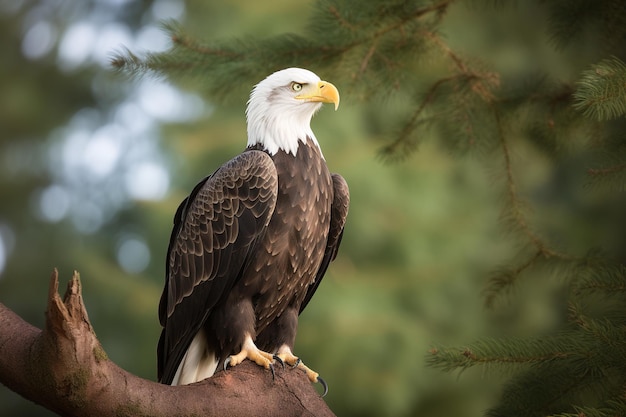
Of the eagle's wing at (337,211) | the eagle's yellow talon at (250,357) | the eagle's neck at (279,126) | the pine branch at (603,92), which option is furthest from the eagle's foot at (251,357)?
the pine branch at (603,92)

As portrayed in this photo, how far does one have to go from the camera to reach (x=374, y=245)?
836cm

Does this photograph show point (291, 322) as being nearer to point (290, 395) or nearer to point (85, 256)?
point (290, 395)

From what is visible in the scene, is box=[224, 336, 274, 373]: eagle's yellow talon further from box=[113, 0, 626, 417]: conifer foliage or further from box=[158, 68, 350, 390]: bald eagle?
box=[113, 0, 626, 417]: conifer foliage

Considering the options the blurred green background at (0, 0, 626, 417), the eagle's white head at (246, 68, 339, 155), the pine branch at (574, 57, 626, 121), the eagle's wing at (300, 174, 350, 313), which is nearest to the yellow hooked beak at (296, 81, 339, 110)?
the eagle's white head at (246, 68, 339, 155)

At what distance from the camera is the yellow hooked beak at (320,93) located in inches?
138

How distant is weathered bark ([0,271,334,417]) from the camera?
252cm

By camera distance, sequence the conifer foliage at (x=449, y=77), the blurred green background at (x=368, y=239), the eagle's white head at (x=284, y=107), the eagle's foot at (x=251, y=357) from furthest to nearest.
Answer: the blurred green background at (x=368, y=239) → the conifer foliage at (x=449, y=77) → the eagle's white head at (x=284, y=107) → the eagle's foot at (x=251, y=357)

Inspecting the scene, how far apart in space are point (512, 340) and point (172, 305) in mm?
1476

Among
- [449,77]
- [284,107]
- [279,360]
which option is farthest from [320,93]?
[279,360]

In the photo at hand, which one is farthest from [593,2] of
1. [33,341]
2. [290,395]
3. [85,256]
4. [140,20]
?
[140,20]

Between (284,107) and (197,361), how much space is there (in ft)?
3.87

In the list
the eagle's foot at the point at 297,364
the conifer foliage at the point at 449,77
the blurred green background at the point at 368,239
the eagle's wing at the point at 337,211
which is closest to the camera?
the eagle's foot at the point at 297,364

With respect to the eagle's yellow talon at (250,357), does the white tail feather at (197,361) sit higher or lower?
lower

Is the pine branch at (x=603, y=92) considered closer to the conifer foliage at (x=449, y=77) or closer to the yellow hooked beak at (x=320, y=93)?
the conifer foliage at (x=449, y=77)
